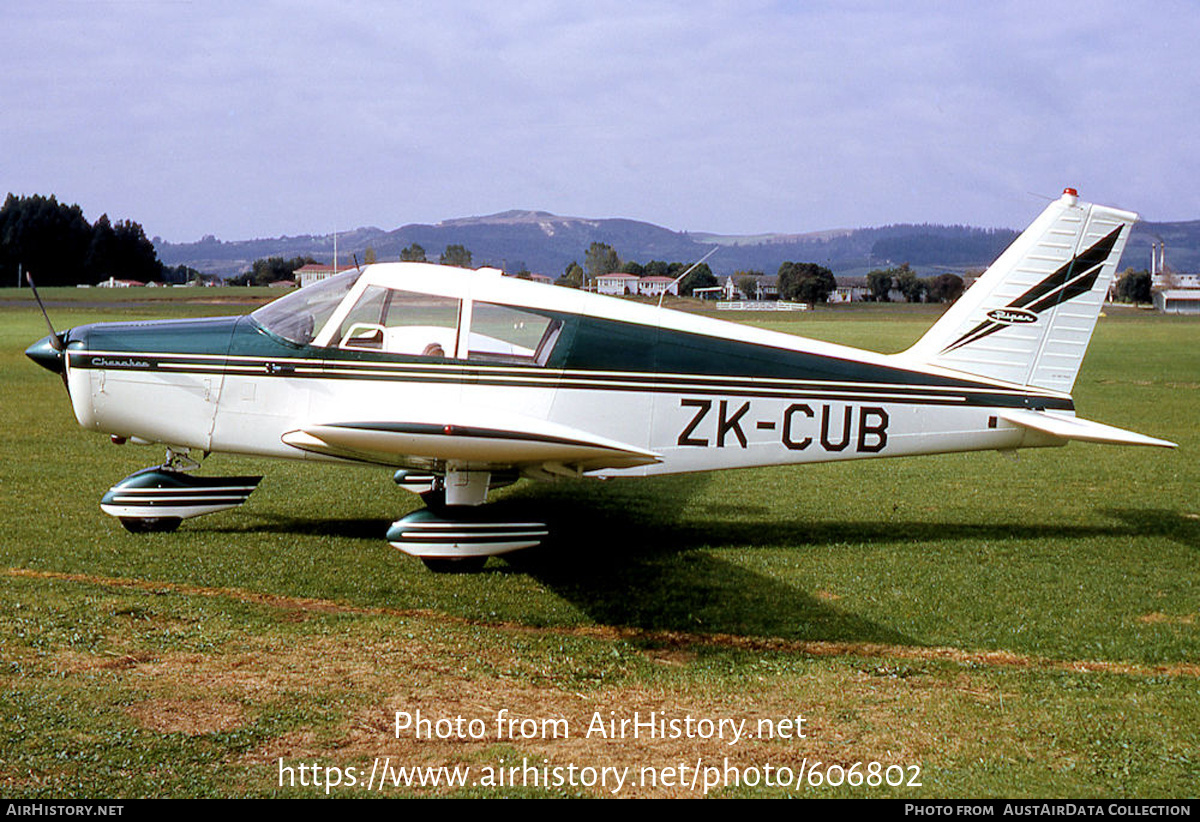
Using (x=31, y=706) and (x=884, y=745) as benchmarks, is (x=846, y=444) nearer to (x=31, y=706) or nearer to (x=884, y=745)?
(x=884, y=745)

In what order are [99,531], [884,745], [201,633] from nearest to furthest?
1. [884,745]
2. [201,633]
3. [99,531]

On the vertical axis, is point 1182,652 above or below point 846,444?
below

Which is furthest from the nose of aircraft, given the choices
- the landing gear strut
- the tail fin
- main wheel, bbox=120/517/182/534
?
the tail fin

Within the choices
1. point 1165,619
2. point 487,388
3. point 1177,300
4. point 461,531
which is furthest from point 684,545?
point 1177,300

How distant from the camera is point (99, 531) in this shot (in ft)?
26.4

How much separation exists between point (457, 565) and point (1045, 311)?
5.46 meters

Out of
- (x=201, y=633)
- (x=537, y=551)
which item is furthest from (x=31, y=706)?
(x=537, y=551)

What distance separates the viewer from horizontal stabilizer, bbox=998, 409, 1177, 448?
7.68 meters

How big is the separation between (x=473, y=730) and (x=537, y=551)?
340 cm

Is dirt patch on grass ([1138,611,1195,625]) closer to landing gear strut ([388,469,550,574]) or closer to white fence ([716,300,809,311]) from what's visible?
landing gear strut ([388,469,550,574])

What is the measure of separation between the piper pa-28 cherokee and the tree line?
103234 millimetres

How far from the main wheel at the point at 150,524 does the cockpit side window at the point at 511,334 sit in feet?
10.0

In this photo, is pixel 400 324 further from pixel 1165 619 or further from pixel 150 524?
pixel 1165 619
